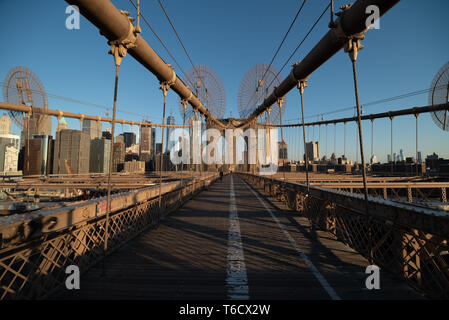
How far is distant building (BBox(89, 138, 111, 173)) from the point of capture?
10075 cm

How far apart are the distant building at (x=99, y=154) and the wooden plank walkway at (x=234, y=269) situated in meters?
110

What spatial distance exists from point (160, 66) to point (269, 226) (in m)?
7.29

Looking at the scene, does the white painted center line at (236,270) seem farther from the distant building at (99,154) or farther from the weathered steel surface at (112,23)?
the distant building at (99,154)

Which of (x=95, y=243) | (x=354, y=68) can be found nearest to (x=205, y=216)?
(x=95, y=243)

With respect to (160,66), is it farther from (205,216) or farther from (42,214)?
(205,216)

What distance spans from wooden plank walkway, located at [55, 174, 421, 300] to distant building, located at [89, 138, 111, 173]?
11037 cm

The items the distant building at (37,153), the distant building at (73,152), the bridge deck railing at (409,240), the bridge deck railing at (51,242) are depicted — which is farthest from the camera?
the distant building at (73,152)

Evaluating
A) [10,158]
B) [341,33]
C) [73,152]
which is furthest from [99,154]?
[341,33]

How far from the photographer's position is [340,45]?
18.6ft

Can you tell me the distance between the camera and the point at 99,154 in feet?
332

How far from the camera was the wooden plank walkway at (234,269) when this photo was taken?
11.5ft

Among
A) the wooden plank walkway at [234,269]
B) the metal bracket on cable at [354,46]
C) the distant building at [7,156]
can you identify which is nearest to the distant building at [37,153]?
the distant building at [7,156]

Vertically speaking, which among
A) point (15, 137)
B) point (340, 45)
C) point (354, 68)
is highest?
point (15, 137)
